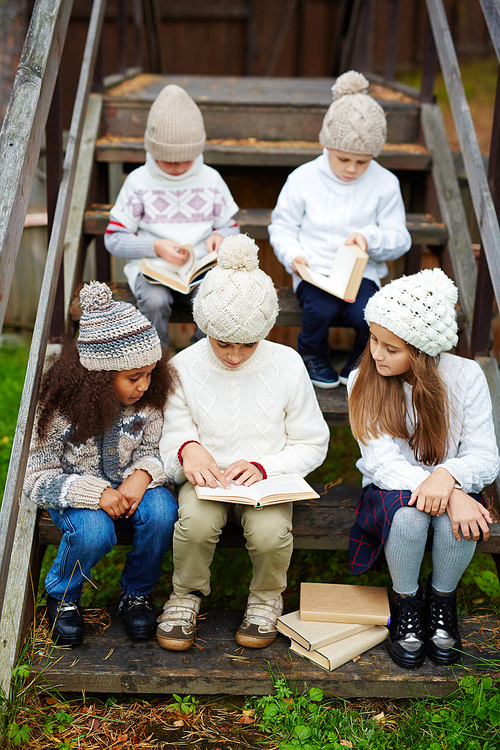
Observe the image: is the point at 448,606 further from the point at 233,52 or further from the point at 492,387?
the point at 233,52

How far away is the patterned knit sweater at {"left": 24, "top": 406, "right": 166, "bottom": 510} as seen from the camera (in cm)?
211

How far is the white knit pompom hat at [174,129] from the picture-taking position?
111 inches

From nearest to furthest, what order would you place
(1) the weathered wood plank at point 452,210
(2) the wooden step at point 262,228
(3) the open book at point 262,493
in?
(3) the open book at point 262,493
(1) the weathered wood plank at point 452,210
(2) the wooden step at point 262,228

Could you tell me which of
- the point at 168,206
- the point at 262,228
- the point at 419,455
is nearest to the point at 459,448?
the point at 419,455

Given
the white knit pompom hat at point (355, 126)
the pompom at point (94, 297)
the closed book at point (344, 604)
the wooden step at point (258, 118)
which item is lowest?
the closed book at point (344, 604)

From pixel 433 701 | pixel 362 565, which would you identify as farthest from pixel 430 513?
pixel 433 701

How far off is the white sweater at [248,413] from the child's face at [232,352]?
0.04m

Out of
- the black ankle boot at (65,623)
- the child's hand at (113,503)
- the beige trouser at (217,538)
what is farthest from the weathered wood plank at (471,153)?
the black ankle boot at (65,623)

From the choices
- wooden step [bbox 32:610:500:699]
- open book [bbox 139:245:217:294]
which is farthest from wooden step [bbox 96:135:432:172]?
wooden step [bbox 32:610:500:699]

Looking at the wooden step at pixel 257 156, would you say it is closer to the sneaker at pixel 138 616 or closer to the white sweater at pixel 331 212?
the white sweater at pixel 331 212

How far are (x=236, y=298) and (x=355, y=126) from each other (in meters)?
1.13

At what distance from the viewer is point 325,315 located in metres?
2.87

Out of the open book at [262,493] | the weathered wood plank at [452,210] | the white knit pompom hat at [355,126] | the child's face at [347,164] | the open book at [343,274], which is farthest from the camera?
the weathered wood plank at [452,210]

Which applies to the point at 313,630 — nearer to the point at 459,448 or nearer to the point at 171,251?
the point at 459,448
